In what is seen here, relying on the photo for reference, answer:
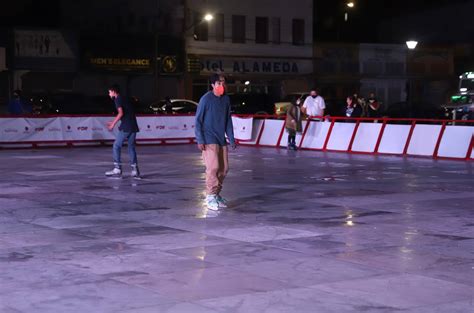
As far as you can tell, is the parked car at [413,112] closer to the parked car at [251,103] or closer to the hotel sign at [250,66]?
the parked car at [251,103]

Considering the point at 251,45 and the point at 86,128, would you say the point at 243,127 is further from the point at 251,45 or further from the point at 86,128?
the point at 251,45

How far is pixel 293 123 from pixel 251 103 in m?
21.8

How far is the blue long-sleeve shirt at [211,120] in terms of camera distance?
12.8 m

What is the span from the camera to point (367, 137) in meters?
26.1

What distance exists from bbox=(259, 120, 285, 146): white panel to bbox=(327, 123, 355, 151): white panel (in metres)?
2.22

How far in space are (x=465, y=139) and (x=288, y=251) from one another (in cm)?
1523

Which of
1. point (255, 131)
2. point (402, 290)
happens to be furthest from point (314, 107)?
point (402, 290)

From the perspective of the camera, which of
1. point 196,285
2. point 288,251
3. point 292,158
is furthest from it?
point 292,158

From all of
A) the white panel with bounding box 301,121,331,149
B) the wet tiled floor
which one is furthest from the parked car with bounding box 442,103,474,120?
the wet tiled floor

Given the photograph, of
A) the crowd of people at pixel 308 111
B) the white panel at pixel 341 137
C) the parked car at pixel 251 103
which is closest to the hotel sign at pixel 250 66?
the parked car at pixel 251 103

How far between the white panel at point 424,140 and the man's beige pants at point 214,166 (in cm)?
1248

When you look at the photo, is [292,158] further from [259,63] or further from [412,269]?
[259,63]

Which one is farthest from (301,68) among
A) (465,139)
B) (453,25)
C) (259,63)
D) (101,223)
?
(101,223)

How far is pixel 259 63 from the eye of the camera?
195 feet
